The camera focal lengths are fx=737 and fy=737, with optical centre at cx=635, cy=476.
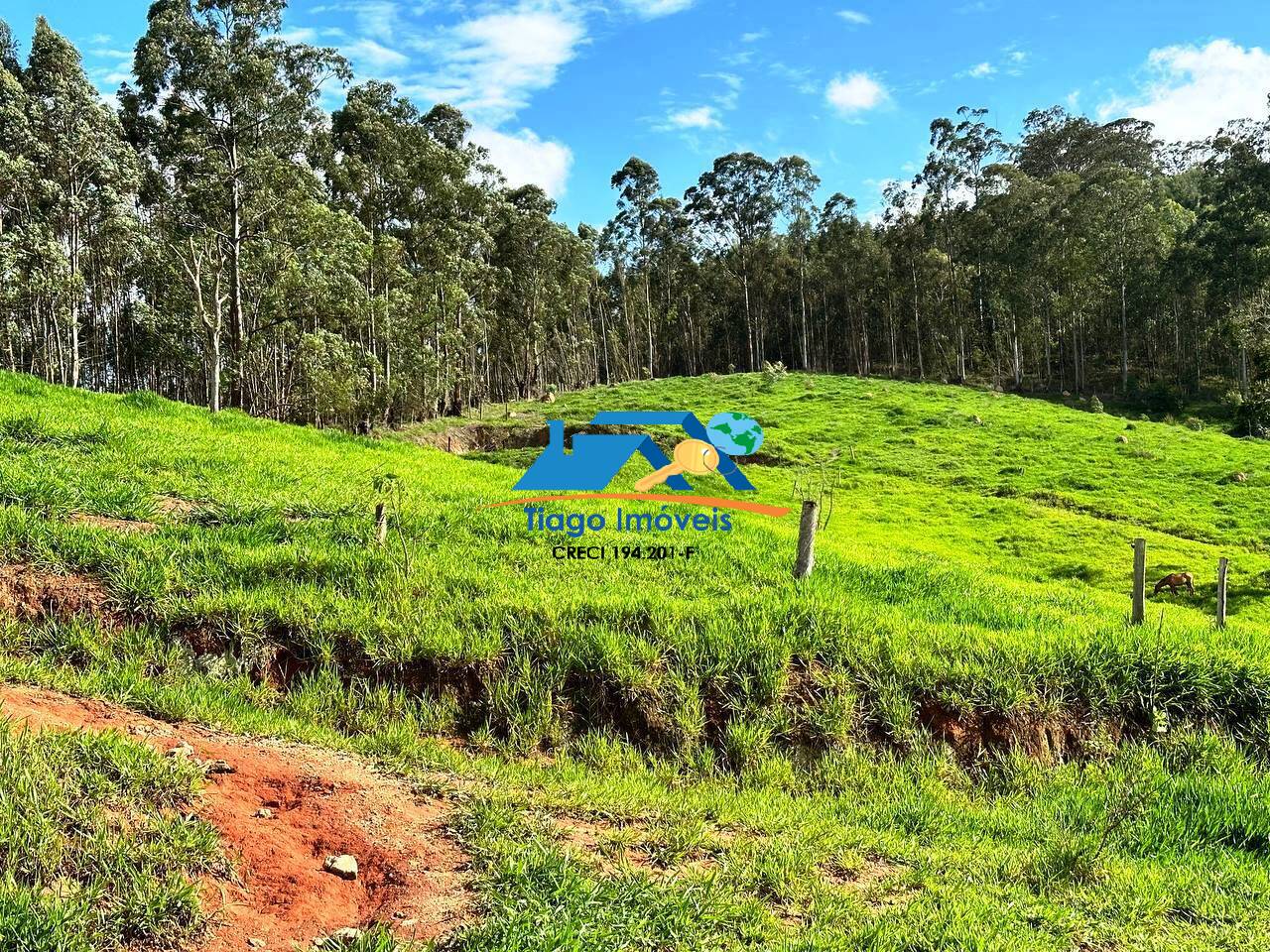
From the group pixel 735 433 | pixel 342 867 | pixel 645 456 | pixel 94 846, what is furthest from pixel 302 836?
pixel 735 433

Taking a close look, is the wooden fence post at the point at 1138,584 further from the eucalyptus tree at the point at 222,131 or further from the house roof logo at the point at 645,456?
the eucalyptus tree at the point at 222,131

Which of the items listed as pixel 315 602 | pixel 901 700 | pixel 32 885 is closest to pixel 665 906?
pixel 32 885

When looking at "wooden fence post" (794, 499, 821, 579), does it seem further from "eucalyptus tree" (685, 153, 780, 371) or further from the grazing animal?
"eucalyptus tree" (685, 153, 780, 371)

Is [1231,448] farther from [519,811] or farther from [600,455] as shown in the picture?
[519,811]

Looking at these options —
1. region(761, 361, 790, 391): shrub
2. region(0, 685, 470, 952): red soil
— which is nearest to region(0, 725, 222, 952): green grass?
region(0, 685, 470, 952): red soil

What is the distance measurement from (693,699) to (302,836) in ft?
11.1

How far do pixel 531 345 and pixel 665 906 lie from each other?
5270cm

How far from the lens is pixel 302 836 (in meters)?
4.03

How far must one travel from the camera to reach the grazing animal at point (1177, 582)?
13367 mm

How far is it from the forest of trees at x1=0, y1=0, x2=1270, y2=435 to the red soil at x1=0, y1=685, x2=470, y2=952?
56.9ft

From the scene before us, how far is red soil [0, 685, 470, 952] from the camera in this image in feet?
11.4

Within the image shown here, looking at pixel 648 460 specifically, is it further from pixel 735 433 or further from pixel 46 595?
pixel 46 595

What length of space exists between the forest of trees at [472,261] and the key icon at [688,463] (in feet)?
42.4

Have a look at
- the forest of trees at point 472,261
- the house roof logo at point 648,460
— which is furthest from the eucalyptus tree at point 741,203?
the house roof logo at point 648,460
